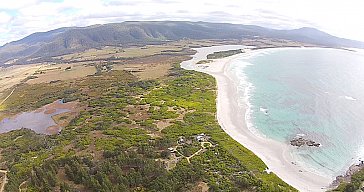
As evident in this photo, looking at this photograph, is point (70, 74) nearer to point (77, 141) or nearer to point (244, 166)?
point (77, 141)

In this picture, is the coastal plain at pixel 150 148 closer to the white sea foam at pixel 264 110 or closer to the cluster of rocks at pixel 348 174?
the cluster of rocks at pixel 348 174

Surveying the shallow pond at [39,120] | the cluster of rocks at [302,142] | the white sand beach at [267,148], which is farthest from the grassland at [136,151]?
the cluster of rocks at [302,142]

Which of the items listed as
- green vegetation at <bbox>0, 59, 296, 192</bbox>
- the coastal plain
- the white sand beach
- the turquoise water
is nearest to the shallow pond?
the coastal plain

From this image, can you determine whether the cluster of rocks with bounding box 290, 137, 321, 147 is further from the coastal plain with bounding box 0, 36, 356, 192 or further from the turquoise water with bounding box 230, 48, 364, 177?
the coastal plain with bounding box 0, 36, 356, 192

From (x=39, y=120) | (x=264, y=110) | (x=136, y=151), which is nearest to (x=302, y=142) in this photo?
(x=264, y=110)

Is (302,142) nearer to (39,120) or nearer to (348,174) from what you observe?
(348,174)

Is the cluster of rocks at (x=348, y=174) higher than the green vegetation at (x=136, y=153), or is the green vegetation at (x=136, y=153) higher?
the green vegetation at (x=136, y=153)

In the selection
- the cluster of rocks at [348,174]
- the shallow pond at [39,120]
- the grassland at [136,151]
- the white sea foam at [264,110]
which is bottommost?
the shallow pond at [39,120]
